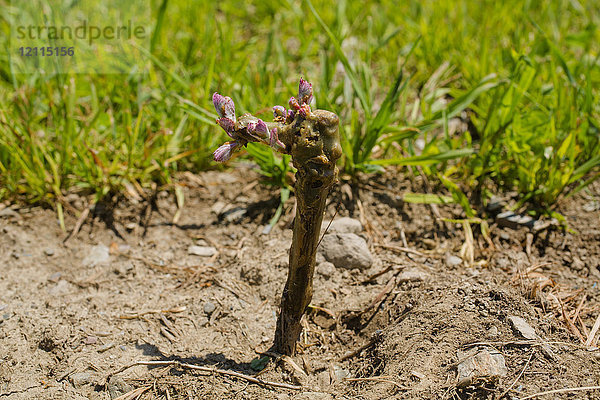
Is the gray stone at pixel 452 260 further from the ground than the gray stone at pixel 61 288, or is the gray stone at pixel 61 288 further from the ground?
the gray stone at pixel 452 260

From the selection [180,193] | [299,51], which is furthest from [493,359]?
[299,51]

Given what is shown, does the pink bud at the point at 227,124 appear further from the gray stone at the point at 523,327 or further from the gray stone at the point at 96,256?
the gray stone at the point at 96,256

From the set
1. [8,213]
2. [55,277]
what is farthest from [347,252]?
[8,213]

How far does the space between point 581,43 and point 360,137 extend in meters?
1.92

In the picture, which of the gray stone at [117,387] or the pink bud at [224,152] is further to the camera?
the gray stone at [117,387]

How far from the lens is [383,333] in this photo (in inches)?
81.8

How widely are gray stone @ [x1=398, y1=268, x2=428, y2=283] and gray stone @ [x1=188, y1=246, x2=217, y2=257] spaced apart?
90 centimetres

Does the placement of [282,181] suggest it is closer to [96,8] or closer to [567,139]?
[567,139]

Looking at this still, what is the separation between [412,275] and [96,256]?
149 centimetres

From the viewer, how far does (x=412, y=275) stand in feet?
7.56

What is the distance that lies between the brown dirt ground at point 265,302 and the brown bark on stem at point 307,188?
291 millimetres

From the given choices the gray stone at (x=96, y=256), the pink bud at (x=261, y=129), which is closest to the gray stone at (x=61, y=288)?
the gray stone at (x=96, y=256)

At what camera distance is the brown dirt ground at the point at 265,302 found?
1882 mm

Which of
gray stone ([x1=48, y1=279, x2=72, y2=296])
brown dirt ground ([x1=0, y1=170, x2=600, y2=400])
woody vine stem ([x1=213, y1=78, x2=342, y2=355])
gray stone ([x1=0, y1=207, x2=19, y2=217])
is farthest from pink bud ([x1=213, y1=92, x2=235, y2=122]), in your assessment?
gray stone ([x1=0, y1=207, x2=19, y2=217])
